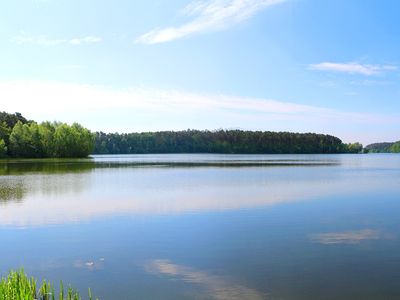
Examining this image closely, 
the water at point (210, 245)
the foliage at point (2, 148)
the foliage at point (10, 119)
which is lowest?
the water at point (210, 245)

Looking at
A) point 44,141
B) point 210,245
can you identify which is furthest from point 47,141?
point 210,245

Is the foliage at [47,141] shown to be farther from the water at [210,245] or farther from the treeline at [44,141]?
the water at [210,245]

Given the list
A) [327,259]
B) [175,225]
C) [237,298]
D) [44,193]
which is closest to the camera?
[237,298]

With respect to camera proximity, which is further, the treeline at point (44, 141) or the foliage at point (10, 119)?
the foliage at point (10, 119)

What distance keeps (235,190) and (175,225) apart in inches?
601

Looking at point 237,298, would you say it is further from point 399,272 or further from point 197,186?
point 197,186

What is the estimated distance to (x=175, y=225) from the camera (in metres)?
20.0

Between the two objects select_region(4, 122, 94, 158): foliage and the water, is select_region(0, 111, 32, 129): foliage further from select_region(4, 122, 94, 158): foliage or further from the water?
the water

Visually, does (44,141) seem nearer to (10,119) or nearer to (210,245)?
(10,119)

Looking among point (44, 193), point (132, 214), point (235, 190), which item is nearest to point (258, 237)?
point (132, 214)

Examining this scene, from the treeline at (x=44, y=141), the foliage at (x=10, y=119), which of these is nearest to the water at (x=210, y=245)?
the treeline at (x=44, y=141)

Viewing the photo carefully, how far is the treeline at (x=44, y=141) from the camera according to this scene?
114 meters

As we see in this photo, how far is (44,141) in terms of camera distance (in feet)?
390

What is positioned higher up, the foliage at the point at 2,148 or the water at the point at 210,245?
the foliage at the point at 2,148
